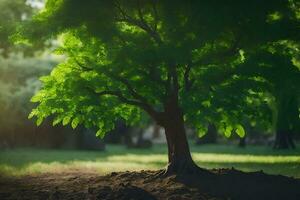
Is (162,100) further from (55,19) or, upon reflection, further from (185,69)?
(55,19)

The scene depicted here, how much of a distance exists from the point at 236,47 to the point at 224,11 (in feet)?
6.96

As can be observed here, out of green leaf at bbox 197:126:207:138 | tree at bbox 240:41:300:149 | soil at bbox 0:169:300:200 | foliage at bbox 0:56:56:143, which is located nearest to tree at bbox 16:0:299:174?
tree at bbox 240:41:300:149

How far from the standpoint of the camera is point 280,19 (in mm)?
16266

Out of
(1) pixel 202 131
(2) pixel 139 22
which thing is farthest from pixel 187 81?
(1) pixel 202 131

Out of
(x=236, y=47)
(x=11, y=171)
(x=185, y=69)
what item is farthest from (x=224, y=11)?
(x=11, y=171)

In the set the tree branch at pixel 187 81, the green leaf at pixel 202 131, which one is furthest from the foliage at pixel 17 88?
the tree branch at pixel 187 81

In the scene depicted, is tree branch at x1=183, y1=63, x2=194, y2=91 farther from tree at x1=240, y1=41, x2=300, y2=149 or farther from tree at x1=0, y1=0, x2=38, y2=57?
tree at x1=0, y1=0, x2=38, y2=57

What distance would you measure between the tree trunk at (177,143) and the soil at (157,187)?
2.40ft

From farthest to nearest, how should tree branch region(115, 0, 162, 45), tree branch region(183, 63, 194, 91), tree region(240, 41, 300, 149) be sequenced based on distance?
1. tree branch region(183, 63, 194, 91)
2. tree branch region(115, 0, 162, 45)
3. tree region(240, 41, 300, 149)

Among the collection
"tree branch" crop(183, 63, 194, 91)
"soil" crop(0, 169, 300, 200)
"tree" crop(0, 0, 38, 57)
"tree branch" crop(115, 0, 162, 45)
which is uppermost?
"tree" crop(0, 0, 38, 57)

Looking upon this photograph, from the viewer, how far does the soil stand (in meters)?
14.0

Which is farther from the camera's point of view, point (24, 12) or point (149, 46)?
point (24, 12)

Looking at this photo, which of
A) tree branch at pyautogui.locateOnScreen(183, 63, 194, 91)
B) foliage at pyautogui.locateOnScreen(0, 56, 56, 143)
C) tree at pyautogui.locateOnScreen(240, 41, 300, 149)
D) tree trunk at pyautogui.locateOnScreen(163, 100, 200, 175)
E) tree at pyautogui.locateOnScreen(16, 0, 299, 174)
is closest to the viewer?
tree at pyautogui.locateOnScreen(16, 0, 299, 174)

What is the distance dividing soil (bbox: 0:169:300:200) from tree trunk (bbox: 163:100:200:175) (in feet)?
2.40
